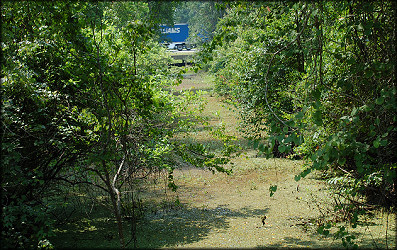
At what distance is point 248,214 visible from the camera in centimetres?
773

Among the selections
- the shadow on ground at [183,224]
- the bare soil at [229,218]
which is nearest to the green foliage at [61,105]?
the bare soil at [229,218]

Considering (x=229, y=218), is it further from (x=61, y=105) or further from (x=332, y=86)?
(x=61, y=105)

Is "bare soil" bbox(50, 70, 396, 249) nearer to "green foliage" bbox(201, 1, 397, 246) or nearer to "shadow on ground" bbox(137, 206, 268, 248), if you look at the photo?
"shadow on ground" bbox(137, 206, 268, 248)

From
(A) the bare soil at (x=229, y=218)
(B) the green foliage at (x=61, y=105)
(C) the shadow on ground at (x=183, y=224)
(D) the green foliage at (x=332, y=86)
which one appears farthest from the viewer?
(C) the shadow on ground at (x=183, y=224)

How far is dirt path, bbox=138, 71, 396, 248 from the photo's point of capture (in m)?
6.09

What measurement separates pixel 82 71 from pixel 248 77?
634cm

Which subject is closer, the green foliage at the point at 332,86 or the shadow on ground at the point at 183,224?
the green foliage at the point at 332,86

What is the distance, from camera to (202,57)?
495 centimetres

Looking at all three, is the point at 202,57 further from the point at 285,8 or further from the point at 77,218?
the point at 77,218

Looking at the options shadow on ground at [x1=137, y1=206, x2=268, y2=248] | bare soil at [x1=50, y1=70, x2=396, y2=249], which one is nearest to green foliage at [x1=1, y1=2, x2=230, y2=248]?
bare soil at [x1=50, y1=70, x2=396, y2=249]

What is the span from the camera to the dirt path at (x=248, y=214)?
20.0ft

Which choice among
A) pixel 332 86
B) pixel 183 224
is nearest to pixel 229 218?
pixel 183 224

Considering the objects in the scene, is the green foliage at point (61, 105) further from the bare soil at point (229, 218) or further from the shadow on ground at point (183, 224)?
the shadow on ground at point (183, 224)

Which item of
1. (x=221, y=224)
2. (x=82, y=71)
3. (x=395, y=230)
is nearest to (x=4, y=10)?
(x=82, y=71)
